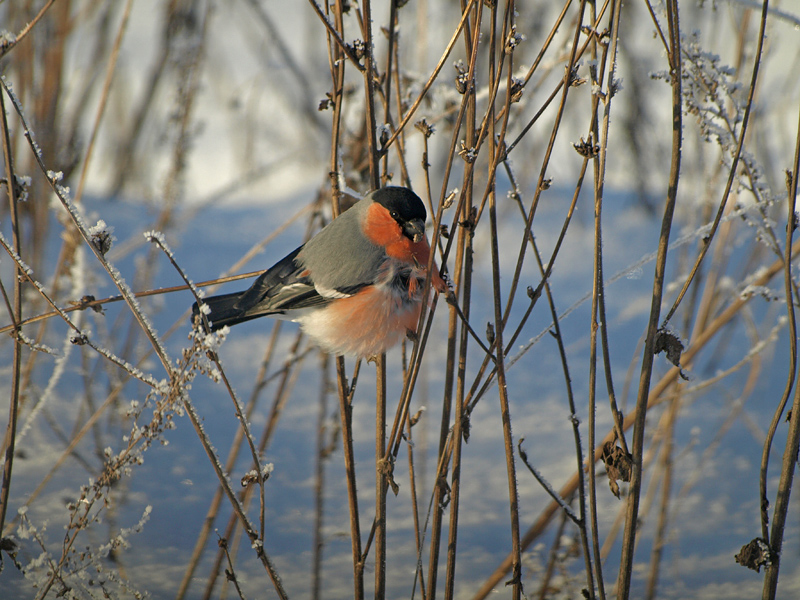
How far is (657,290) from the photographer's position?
1331mm

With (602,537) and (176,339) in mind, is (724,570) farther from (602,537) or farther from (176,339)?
(176,339)

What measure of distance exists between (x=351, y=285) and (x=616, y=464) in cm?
99

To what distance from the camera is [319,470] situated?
2.31 metres

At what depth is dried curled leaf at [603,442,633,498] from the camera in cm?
134

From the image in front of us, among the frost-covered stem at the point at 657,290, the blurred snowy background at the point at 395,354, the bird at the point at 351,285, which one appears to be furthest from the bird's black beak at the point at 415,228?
the frost-covered stem at the point at 657,290

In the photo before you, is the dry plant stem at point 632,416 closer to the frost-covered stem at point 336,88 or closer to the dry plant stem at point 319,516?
the dry plant stem at point 319,516

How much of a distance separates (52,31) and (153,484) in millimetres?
2310

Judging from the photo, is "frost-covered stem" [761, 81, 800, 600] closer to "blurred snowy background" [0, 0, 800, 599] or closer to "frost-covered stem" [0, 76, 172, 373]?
"blurred snowy background" [0, 0, 800, 599]

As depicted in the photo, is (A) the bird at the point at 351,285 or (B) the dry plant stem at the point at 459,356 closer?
(B) the dry plant stem at the point at 459,356

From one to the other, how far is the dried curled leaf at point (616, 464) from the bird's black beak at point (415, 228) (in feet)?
2.69

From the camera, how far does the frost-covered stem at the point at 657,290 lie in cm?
123

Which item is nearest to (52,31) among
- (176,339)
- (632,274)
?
(176,339)

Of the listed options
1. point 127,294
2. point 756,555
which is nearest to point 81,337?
point 127,294

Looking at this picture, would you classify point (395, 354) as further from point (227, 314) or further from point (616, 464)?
point (616, 464)
